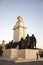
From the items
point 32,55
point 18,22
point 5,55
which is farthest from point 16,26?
point 32,55

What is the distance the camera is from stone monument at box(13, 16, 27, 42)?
2876 centimetres

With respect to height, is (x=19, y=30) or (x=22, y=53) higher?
(x=19, y=30)

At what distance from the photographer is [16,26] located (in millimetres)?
29625

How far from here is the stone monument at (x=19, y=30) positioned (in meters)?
28.8

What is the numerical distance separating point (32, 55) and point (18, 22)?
47.2 ft

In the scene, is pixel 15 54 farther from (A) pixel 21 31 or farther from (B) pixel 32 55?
(A) pixel 21 31

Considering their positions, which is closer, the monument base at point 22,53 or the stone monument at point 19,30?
the monument base at point 22,53

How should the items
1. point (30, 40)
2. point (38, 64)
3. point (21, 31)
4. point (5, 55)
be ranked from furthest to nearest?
point (21, 31)
point (5, 55)
point (30, 40)
point (38, 64)

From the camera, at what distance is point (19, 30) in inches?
1134

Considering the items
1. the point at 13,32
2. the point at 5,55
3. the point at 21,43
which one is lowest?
the point at 5,55

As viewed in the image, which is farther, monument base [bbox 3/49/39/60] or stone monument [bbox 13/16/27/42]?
stone monument [bbox 13/16/27/42]

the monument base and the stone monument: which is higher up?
the stone monument

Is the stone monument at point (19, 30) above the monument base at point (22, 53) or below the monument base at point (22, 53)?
above

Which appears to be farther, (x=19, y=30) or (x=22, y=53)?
(x=19, y=30)
